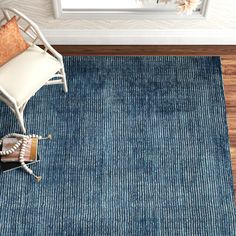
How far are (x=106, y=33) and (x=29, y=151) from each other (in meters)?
0.94

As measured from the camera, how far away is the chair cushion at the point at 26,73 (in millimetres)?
2477

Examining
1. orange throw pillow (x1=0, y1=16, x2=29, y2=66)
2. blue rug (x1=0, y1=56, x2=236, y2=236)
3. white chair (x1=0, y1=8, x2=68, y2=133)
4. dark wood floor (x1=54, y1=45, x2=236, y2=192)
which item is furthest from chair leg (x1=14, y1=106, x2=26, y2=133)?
dark wood floor (x1=54, y1=45, x2=236, y2=192)

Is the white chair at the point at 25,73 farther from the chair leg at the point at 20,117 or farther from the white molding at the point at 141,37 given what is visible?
the white molding at the point at 141,37

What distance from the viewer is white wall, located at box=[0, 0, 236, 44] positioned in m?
2.80

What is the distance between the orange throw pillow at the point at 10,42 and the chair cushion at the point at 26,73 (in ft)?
0.09

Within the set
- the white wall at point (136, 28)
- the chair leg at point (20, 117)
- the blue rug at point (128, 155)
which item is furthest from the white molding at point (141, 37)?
the chair leg at point (20, 117)

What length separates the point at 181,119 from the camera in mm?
2885

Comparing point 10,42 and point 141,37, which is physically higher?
point 10,42

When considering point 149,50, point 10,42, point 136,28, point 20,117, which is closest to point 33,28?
point 10,42

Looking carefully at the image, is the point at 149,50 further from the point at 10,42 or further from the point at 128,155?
the point at 10,42

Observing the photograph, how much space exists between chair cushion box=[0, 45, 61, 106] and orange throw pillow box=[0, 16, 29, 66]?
0.09ft

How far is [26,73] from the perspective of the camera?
2512 mm

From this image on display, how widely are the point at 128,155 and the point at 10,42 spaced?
3.21 feet

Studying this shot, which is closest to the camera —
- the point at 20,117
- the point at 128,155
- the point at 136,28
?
the point at 20,117
